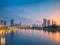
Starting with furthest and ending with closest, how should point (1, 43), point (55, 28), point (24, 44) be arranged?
Answer: point (55, 28)
point (24, 44)
point (1, 43)

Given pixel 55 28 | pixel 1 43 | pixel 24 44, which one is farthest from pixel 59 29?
pixel 1 43

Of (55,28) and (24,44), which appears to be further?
(55,28)

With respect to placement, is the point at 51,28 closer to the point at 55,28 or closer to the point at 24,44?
the point at 55,28

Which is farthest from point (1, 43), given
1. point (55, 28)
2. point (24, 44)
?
point (55, 28)

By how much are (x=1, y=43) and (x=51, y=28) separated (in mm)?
22498

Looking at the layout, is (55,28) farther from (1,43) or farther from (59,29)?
(1,43)

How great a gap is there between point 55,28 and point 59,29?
2.95 feet

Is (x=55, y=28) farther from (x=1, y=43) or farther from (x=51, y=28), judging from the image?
(x=1, y=43)

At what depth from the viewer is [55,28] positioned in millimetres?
27469

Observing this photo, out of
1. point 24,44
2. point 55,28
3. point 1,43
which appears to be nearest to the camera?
point 1,43

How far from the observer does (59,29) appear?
92.0 ft

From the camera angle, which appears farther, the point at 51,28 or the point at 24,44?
the point at 51,28

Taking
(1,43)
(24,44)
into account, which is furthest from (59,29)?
(1,43)

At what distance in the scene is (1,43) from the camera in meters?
6.64
